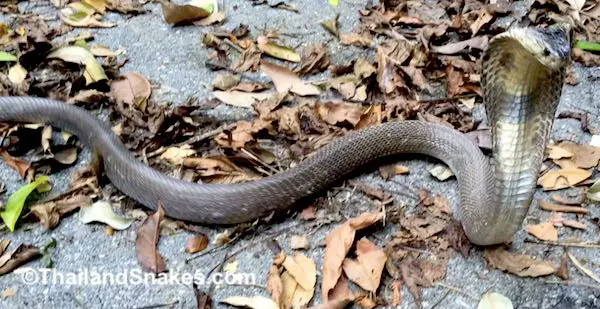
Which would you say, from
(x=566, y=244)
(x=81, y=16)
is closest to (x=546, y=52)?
(x=566, y=244)

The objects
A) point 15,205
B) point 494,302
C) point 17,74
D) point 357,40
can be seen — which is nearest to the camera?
point 494,302

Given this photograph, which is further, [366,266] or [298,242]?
[298,242]

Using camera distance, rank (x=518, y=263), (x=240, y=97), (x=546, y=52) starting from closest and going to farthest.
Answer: (x=546, y=52)
(x=518, y=263)
(x=240, y=97)

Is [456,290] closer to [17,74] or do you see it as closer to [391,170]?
[391,170]

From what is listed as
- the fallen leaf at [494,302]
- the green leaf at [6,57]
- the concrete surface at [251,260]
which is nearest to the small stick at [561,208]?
the concrete surface at [251,260]

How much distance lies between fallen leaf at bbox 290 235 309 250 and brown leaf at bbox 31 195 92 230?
33.5 inches

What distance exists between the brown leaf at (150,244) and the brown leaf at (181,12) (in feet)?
5.25

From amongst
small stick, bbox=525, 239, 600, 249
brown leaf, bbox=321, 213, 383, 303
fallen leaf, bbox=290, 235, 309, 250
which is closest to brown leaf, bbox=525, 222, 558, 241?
small stick, bbox=525, 239, 600, 249

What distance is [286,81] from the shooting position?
3631mm

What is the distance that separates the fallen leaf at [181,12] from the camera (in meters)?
4.04

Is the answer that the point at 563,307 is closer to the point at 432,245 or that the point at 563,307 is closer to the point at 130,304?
the point at 432,245

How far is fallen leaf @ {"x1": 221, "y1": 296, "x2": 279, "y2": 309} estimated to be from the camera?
95.3 inches

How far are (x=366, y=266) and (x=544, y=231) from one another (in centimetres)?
71

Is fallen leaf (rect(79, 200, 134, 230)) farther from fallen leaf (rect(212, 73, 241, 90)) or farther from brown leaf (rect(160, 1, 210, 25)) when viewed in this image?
brown leaf (rect(160, 1, 210, 25))
